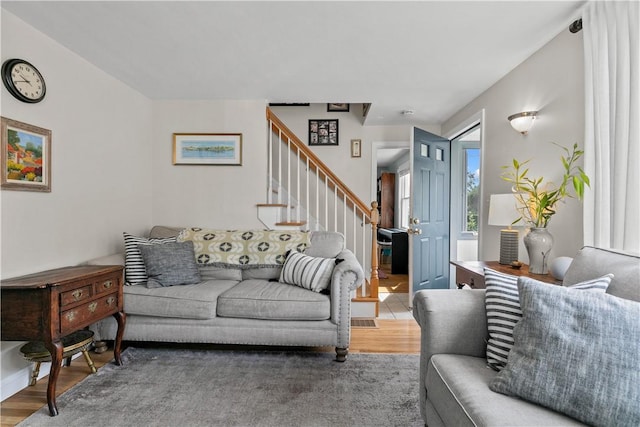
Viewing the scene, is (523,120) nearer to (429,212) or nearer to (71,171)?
(429,212)

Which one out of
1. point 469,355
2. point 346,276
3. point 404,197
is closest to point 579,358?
point 469,355

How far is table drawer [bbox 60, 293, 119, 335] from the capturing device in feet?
6.04

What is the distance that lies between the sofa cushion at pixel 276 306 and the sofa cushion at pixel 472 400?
106 centimetres

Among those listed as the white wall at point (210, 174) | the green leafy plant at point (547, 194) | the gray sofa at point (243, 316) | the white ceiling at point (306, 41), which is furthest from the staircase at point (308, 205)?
the green leafy plant at point (547, 194)

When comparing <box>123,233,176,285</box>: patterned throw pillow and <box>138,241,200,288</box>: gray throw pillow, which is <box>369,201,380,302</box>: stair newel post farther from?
<box>123,233,176,285</box>: patterned throw pillow

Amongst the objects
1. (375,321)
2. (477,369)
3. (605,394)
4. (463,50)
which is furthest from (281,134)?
(605,394)

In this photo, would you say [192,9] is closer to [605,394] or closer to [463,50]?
[463,50]

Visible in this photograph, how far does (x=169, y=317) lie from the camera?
2.43 meters

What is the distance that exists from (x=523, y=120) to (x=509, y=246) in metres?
0.96

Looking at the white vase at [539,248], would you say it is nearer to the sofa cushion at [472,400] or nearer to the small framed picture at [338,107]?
the sofa cushion at [472,400]

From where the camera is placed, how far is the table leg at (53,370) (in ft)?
5.75

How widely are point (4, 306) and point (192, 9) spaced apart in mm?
1972

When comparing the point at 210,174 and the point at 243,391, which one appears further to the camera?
the point at 210,174

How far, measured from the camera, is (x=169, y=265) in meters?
2.60
